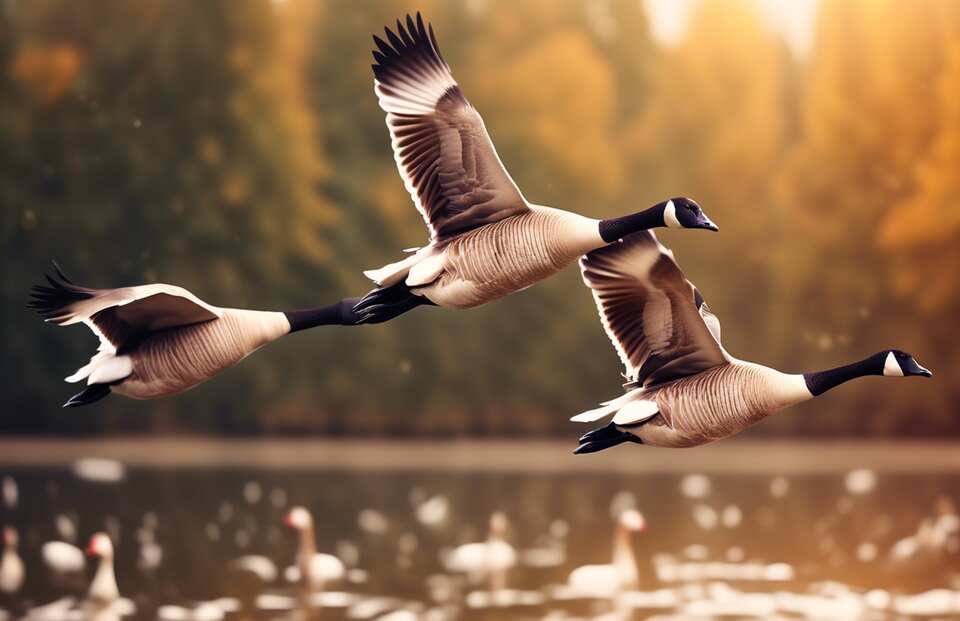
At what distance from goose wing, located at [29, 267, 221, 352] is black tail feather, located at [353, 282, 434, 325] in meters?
0.28

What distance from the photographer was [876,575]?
52.1 feet

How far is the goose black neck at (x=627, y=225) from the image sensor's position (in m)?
2.86

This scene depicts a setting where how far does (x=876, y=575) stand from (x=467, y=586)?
14.2 feet

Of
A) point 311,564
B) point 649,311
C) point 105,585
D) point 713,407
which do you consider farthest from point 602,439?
point 311,564

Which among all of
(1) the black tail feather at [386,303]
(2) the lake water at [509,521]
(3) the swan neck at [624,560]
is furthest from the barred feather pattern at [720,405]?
(3) the swan neck at [624,560]

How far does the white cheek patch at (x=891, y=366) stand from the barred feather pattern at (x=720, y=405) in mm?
209

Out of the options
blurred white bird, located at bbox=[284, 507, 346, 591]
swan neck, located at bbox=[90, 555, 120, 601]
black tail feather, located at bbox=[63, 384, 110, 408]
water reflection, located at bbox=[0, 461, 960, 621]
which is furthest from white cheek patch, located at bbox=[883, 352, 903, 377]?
blurred white bird, located at bbox=[284, 507, 346, 591]

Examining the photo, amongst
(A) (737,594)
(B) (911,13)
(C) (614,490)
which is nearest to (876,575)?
(A) (737,594)

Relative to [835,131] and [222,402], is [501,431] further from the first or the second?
[835,131]

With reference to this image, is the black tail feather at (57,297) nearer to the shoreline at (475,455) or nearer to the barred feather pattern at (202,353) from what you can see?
the barred feather pattern at (202,353)

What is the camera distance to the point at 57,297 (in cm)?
298

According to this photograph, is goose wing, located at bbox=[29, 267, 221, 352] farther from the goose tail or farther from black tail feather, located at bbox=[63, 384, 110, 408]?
black tail feather, located at bbox=[63, 384, 110, 408]

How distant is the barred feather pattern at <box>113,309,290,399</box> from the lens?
9.32 ft

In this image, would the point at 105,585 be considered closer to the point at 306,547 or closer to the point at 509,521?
the point at 306,547
